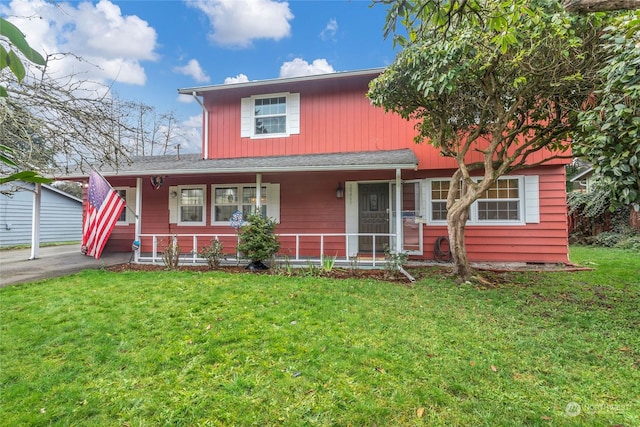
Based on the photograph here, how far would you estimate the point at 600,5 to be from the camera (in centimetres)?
238

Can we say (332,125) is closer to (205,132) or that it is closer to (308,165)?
(308,165)

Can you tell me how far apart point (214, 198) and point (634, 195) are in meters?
8.96

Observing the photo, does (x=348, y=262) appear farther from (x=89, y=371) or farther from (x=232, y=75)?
(x=232, y=75)

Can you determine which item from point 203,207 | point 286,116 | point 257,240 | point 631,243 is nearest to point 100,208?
point 203,207

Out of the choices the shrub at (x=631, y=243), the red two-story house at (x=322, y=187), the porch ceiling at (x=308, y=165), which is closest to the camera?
the porch ceiling at (x=308, y=165)

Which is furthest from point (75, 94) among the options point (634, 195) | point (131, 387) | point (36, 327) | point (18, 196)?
point (18, 196)

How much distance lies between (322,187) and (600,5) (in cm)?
668

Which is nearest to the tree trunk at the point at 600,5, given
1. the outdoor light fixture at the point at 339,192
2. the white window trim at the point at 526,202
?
the white window trim at the point at 526,202

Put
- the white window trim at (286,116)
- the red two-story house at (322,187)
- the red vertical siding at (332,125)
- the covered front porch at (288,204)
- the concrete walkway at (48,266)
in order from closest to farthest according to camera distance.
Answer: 1. the concrete walkway at (48,266)
2. the red two-story house at (322,187)
3. the covered front porch at (288,204)
4. the red vertical siding at (332,125)
5. the white window trim at (286,116)

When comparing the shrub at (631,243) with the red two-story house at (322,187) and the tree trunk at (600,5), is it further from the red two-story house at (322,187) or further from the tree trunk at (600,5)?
the tree trunk at (600,5)

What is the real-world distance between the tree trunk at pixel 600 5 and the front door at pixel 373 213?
234 inches

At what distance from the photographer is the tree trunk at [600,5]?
2240mm

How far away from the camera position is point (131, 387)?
2531 mm

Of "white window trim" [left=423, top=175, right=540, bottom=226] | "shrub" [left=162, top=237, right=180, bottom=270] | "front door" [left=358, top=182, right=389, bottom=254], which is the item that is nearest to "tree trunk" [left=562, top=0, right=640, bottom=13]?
"front door" [left=358, top=182, right=389, bottom=254]
